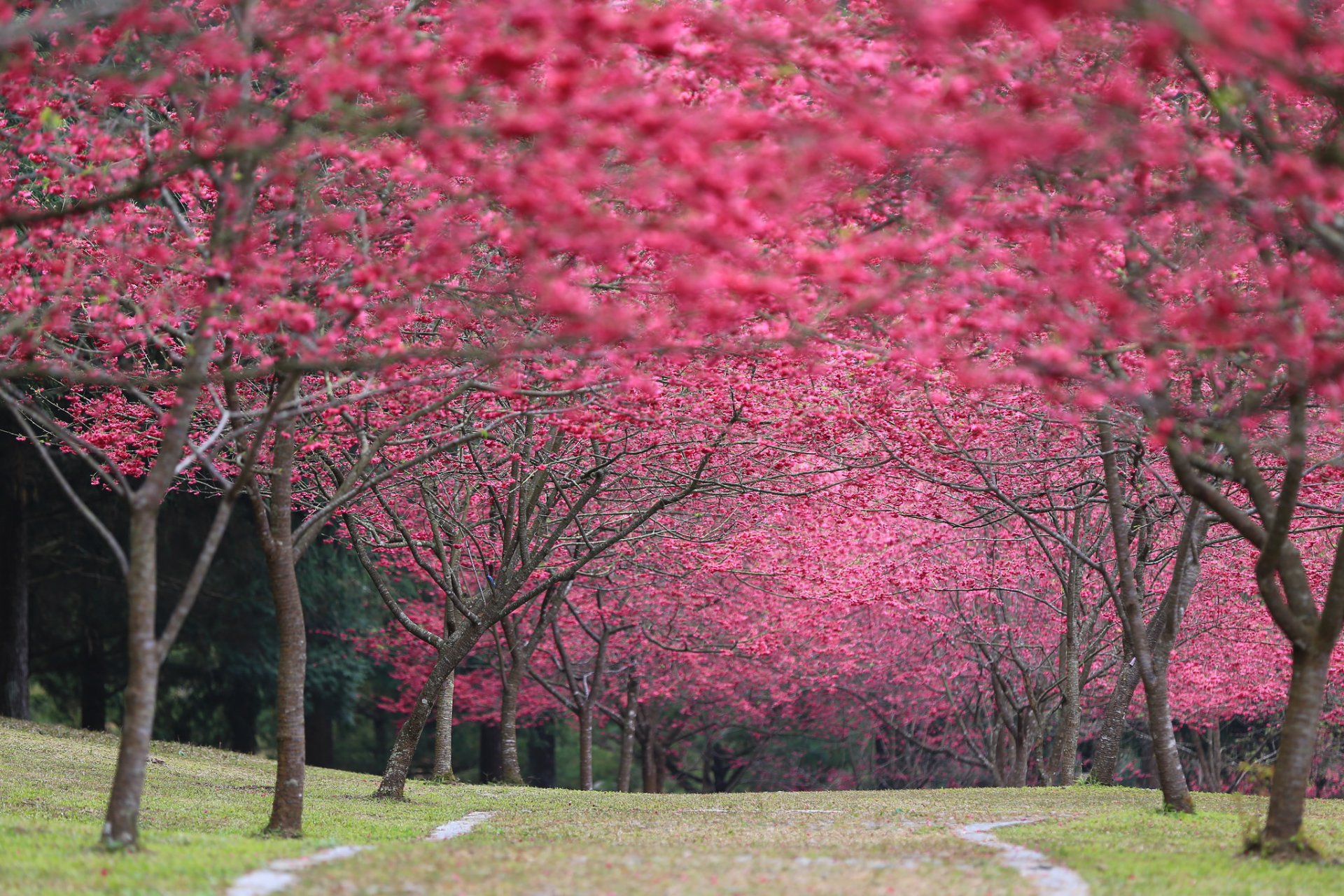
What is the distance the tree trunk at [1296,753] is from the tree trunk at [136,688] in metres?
8.08

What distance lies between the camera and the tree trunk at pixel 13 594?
24.0m

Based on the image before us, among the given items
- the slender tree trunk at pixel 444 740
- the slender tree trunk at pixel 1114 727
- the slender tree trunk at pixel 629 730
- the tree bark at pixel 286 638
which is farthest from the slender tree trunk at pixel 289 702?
the slender tree trunk at pixel 629 730

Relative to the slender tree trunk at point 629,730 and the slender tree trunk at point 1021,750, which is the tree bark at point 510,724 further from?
the slender tree trunk at point 1021,750

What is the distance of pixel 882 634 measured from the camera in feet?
97.2

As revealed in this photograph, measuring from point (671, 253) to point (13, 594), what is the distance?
65.7 feet

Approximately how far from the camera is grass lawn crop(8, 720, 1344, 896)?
770 centimetres

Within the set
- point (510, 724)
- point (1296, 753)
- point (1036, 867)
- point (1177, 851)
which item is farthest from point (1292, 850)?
point (510, 724)

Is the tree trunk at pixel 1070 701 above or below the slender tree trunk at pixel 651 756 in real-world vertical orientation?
above

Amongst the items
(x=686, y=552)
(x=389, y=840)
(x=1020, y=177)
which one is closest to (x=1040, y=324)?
(x=1020, y=177)

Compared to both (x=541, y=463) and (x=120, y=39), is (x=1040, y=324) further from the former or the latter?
(x=541, y=463)

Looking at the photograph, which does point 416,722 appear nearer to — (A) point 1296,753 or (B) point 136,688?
(B) point 136,688

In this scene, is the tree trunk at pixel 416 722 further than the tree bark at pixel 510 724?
No

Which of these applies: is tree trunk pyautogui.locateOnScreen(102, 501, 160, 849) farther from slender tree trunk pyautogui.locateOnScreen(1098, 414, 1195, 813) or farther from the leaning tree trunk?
slender tree trunk pyautogui.locateOnScreen(1098, 414, 1195, 813)

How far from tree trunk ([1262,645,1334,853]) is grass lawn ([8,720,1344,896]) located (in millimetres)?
359
